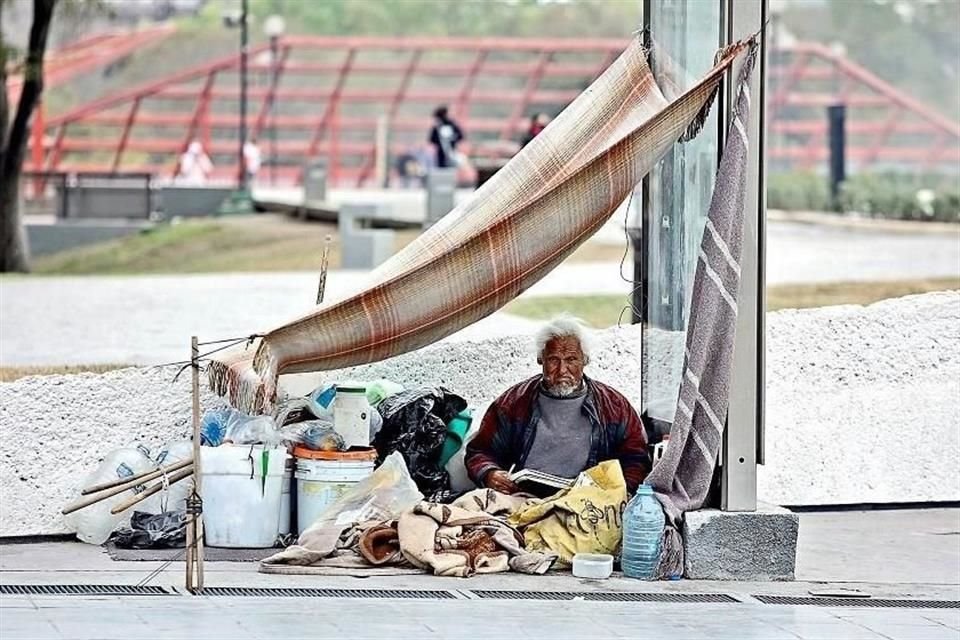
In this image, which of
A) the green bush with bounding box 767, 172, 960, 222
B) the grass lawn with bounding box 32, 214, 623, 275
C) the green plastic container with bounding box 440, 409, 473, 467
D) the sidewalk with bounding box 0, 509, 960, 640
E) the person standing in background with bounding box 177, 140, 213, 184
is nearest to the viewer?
the sidewalk with bounding box 0, 509, 960, 640

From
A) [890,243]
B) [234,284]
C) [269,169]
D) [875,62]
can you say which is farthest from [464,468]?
[875,62]

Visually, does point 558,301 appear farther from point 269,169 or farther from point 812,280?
point 269,169

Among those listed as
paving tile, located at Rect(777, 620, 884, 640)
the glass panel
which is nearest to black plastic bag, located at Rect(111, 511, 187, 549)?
the glass panel

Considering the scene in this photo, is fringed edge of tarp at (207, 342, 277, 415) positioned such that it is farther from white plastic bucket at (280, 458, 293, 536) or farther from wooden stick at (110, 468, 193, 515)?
white plastic bucket at (280, 458, 293, 536)

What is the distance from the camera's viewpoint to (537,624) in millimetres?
6371

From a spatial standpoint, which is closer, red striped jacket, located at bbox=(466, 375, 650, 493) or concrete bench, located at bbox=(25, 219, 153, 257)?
red striped jacket, located at bbox=(466, 375, 650, 493)

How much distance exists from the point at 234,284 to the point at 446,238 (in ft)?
40.3

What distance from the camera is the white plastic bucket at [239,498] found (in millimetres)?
7680

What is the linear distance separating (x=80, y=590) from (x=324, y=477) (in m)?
1.32

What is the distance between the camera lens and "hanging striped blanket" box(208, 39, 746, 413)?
7.04m

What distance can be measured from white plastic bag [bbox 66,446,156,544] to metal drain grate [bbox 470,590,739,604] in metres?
1.69

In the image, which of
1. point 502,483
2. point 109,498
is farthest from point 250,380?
point 502,483

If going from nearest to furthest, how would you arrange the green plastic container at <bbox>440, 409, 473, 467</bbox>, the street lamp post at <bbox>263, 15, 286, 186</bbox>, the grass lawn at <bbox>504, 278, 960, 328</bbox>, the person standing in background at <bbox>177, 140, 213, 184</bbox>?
the green plastic container at <bbox>440, 409, 473, 467</bbox> → the grass lawn at <bbox>504, 278, 960, 328</bbox> → the street lamp post at <bbox>263, 15, 286, 186</bbox> → the person standing in background at <bbox>177, 140, 213, 184</bbox>

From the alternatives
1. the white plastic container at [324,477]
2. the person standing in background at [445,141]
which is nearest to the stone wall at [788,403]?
the white plastic container at [324,477]
